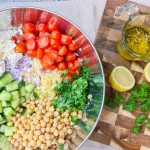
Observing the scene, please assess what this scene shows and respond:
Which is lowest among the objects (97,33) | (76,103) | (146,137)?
(146,137)

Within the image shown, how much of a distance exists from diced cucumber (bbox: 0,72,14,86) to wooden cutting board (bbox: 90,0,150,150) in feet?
1.12

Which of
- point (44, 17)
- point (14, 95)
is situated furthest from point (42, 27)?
point (14, 95)

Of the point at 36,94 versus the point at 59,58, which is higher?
the point at 59,58

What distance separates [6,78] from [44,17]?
26 centimetres

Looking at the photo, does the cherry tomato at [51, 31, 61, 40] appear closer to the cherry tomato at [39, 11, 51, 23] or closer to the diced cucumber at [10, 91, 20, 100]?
the cherry tomato at [39, 11, 51, 23]

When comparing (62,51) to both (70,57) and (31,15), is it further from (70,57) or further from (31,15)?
(31,15)

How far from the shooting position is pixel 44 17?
1.65 metres

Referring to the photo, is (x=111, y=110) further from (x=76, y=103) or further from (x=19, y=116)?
(x=19, y=116)

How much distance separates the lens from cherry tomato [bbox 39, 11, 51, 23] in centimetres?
163

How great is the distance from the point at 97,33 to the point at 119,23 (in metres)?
0.09

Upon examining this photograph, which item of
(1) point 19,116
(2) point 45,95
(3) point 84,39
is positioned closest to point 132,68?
(3) point 84,39

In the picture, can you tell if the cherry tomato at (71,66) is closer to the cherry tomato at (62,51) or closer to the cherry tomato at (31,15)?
the cherry tomato at (62,51)

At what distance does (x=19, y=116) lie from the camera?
63.8 inches

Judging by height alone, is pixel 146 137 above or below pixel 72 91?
below
